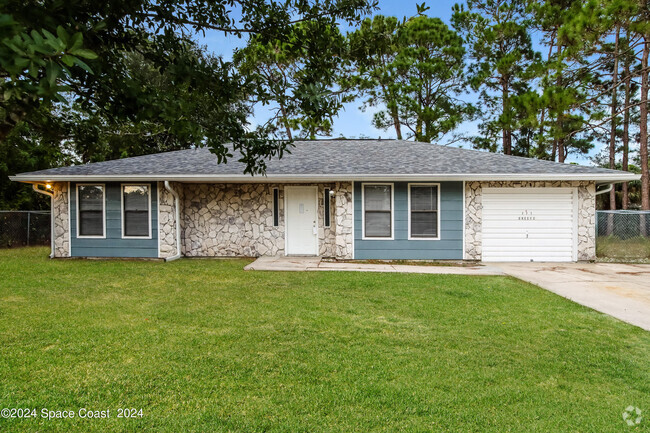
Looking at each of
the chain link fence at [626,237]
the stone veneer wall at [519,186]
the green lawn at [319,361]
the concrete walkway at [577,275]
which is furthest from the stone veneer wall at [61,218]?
the chain link fence at [626,237]

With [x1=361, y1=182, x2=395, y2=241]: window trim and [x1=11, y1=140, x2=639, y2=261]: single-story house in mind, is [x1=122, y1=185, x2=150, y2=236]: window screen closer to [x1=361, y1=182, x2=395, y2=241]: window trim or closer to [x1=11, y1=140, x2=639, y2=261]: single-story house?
[x1=11, y1=140, x2=639, y2=261]: single-story house

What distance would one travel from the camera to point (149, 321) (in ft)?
14.1

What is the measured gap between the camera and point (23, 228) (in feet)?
40.8

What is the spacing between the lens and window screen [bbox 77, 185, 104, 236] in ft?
31.2

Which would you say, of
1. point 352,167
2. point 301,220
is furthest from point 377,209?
point 301,220

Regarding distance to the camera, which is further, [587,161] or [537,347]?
[587,161]

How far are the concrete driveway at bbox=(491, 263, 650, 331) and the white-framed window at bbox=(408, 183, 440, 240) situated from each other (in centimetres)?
182

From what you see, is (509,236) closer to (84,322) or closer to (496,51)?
(84,322)

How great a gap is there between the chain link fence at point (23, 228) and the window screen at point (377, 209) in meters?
11.5

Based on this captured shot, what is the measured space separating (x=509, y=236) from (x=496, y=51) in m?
13.1

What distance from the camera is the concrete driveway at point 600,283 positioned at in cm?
503

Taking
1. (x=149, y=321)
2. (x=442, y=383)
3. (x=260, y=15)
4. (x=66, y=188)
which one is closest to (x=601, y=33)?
(x=260, y=15)

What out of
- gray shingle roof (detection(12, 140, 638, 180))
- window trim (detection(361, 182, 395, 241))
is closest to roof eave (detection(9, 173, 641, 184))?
gray shingle roof (detection(12, 140, 638, 180))

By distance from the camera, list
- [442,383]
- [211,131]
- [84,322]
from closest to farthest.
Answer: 1. [442,383]
2. [211,131]
3. [84,322]
